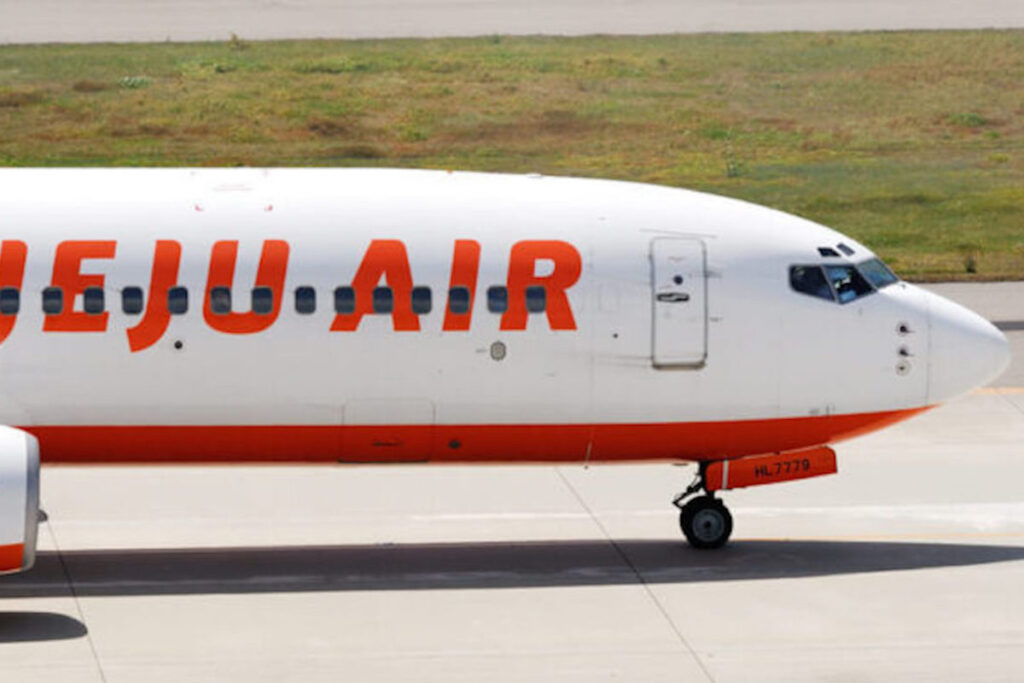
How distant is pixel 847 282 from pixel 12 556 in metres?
8.64

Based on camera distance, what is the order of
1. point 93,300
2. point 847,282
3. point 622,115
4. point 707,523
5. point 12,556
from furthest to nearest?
point 622,115 < point 707,523 < point 847,282 < point 93,300 < point 12,556

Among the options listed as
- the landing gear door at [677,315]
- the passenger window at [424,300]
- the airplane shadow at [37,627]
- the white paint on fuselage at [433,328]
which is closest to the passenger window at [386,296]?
the white paint on fuselage at [433,328]

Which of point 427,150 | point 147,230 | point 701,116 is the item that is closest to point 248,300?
point 147,230

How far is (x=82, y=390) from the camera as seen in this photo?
2208cm

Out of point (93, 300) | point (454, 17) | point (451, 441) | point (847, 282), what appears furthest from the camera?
point (454, 17)

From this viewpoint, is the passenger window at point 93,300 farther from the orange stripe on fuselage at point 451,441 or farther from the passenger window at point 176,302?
the orange stripe on fuselage at point 451,441

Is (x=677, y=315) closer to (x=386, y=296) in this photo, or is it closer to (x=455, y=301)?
(x=455, y=301)

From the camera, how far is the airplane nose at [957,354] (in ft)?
75.4

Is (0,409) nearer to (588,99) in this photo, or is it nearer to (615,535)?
(615,535)

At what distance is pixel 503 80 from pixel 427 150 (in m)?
6.62

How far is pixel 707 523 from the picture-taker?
2359cm

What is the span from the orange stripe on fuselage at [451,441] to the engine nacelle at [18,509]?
148 cm

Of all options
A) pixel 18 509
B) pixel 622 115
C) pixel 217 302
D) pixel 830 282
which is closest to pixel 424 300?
pixel 217 302

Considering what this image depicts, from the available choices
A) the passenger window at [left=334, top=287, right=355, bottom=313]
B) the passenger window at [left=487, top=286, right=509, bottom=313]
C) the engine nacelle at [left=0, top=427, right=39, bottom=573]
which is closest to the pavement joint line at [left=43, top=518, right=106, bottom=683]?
the engine nacelle at [left=0, top=427, right=39, bottom=573]
